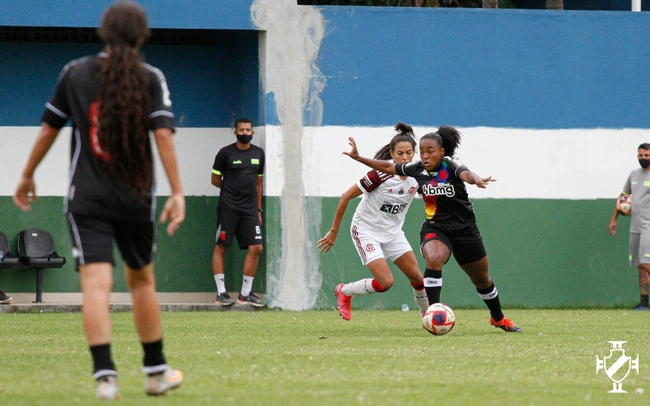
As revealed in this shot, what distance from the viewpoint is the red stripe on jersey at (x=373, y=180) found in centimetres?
1200

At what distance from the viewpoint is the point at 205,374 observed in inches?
280

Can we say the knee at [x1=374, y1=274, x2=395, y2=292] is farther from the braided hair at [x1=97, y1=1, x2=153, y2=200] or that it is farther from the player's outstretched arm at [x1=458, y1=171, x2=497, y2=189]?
the braided hair at [x1=97, y1=1, x2=153, y2=200]

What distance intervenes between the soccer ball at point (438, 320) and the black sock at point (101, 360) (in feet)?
16.6

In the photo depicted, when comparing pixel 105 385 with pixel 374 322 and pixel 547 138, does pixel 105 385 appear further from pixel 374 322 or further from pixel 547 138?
pixel 547 138

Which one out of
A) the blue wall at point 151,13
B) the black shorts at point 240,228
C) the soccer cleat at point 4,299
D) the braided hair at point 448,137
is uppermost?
the blue wall at point 151,13

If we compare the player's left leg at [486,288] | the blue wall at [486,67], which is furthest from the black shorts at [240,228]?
the player's left leg at [486,288]

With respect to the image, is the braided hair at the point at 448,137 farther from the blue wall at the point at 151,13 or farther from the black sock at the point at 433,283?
the blue wall at the point at 151,13

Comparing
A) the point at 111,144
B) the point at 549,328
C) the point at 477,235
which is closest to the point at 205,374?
the point at 111,144

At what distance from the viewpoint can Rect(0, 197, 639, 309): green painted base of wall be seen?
15859mm

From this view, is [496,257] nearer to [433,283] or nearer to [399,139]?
[399,139]

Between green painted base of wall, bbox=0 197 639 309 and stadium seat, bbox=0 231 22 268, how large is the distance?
0.42 m

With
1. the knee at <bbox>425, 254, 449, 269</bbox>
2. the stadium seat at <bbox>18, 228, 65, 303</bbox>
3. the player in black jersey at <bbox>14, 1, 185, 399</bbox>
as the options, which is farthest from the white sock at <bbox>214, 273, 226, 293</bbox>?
the player in black jersey at <bbox>14, 1, 185, 399</bbox>

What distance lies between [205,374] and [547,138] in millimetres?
10223

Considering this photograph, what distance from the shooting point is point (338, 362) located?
7941mm
